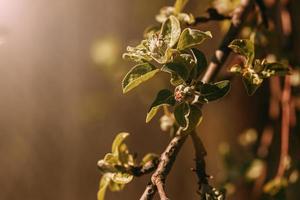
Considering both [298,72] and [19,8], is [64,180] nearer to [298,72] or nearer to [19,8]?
[19,8]

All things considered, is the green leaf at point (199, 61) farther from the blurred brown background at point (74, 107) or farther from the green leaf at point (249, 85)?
the blurred brown background at point (74, 107)

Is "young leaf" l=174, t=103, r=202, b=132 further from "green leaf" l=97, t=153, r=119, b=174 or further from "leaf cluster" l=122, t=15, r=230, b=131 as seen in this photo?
"green leaf" l=97, t=153, r=119, b=174

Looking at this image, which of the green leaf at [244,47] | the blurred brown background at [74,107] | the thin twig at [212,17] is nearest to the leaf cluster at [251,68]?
the green leaf at [244,47]

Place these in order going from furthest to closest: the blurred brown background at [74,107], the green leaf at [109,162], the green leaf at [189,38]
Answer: the blurred brown background at [74,107], the green leaf at [109,162], the green leaf at [189,38]

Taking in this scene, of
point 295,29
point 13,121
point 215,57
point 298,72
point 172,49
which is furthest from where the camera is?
point 13,121

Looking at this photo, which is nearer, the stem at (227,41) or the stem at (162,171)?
the stem at (162,171)

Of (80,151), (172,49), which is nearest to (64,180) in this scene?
(80,151)

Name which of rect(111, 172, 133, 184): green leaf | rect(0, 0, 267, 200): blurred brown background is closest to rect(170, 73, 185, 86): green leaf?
rect(111, 172, 133, 184): green leaf
